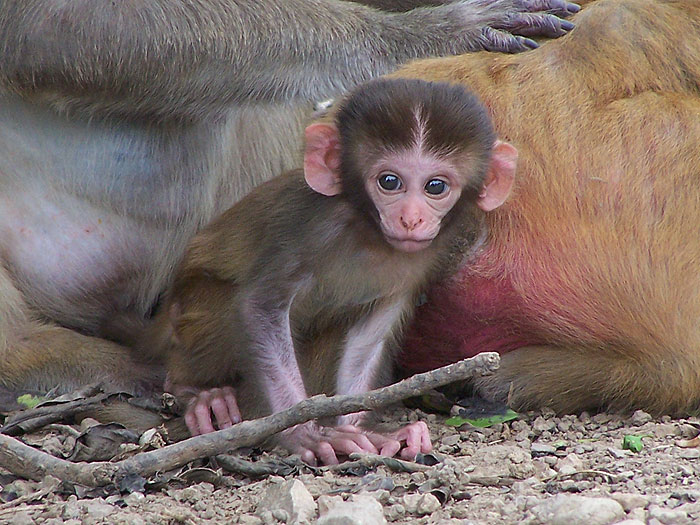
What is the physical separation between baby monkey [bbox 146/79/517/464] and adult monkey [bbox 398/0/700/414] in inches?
7.0

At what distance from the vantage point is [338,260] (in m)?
3.57

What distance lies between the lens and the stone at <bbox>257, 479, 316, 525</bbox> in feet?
9.18

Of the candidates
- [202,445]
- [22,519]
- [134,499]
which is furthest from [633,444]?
[22,519]

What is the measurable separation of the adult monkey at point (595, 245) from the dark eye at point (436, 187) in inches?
15.0

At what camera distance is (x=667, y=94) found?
149 inches

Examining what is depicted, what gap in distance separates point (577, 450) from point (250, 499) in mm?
995

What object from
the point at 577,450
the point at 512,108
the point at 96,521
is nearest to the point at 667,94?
the point at 512,108

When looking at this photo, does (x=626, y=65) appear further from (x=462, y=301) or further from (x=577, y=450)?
(x=577, y=450)

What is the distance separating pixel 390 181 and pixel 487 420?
890 millimetres

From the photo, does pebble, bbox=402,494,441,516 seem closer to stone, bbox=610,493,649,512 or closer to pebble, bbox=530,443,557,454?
stone, bbox=610,493,649,512

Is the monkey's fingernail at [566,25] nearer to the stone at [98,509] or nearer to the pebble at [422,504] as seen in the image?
the pebble at [422,504]

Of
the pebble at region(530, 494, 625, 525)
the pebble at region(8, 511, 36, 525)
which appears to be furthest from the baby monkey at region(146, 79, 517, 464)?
the pebble at region(8, 511, 36, 525)

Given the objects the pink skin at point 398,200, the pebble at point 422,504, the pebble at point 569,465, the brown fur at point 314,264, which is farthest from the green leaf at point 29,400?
the pebble at point 569,465

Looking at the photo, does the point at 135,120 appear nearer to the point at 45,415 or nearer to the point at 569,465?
the point at 45,415
